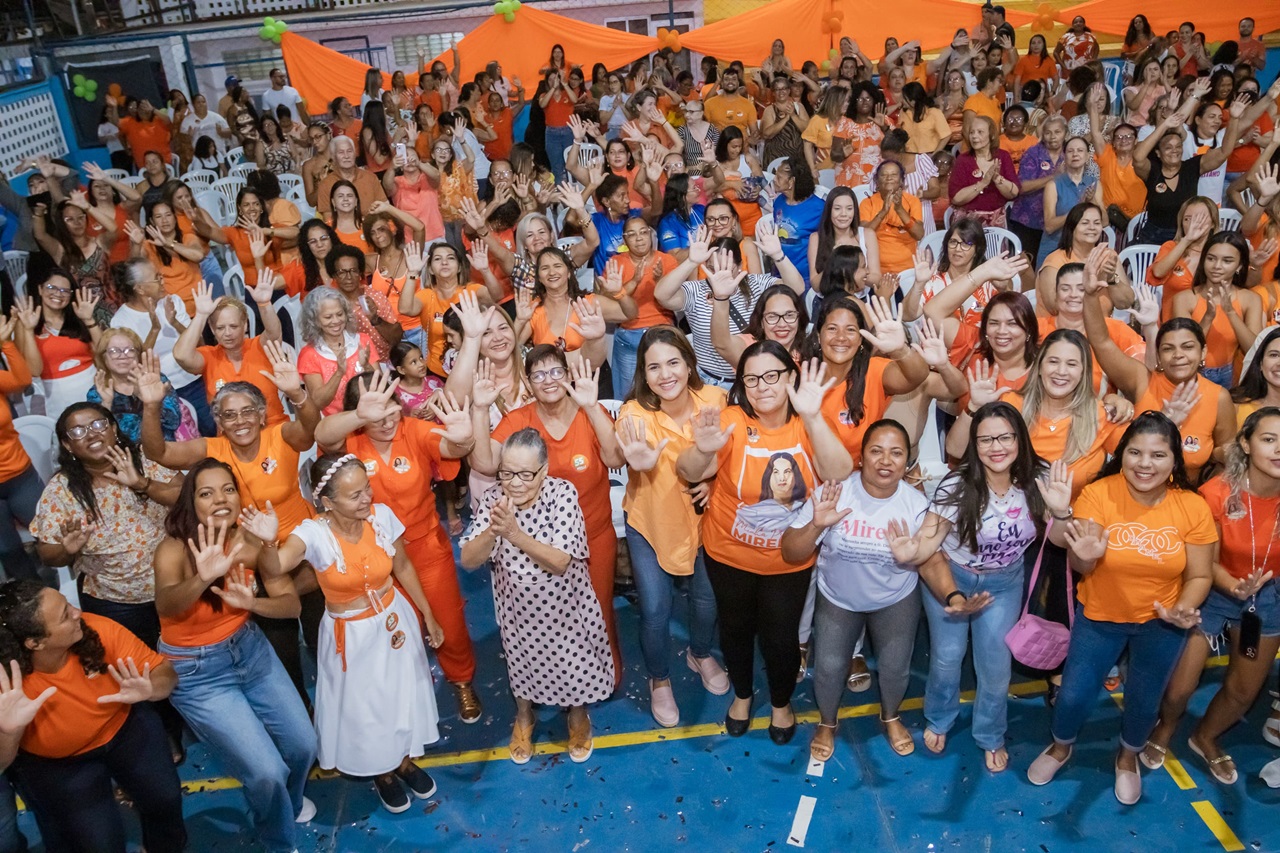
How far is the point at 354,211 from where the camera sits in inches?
251

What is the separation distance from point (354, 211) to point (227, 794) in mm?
3886

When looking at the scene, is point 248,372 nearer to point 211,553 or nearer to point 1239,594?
point 211,553

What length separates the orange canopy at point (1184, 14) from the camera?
12.9 m

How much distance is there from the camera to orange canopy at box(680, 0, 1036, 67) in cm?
1298

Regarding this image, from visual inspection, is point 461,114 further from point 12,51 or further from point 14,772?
point 12,51

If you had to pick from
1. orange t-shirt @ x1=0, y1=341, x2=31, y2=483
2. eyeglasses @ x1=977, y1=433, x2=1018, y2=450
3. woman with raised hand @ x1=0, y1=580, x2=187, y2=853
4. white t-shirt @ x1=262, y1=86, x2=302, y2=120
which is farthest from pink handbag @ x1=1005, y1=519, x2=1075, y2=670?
white t-shirt @ x1=262, y1=86, x2=302, y2=120

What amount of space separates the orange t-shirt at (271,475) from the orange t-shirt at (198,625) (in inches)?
18.8

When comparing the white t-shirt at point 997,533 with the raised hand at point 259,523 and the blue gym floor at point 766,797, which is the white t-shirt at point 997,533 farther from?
the raised hand at point 259,523

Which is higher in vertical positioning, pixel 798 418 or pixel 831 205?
pixel 831 205

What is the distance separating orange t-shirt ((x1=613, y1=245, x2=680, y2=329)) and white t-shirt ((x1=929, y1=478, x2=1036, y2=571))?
2.37m

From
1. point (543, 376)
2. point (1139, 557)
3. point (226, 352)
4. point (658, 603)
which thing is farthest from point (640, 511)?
point (226, 352)

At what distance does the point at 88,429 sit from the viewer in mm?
3482

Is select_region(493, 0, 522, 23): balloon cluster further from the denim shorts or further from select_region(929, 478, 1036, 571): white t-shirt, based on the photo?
the denim shorts

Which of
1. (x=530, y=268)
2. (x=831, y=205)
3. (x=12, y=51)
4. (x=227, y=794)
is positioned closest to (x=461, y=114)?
(x=530, y=268)
